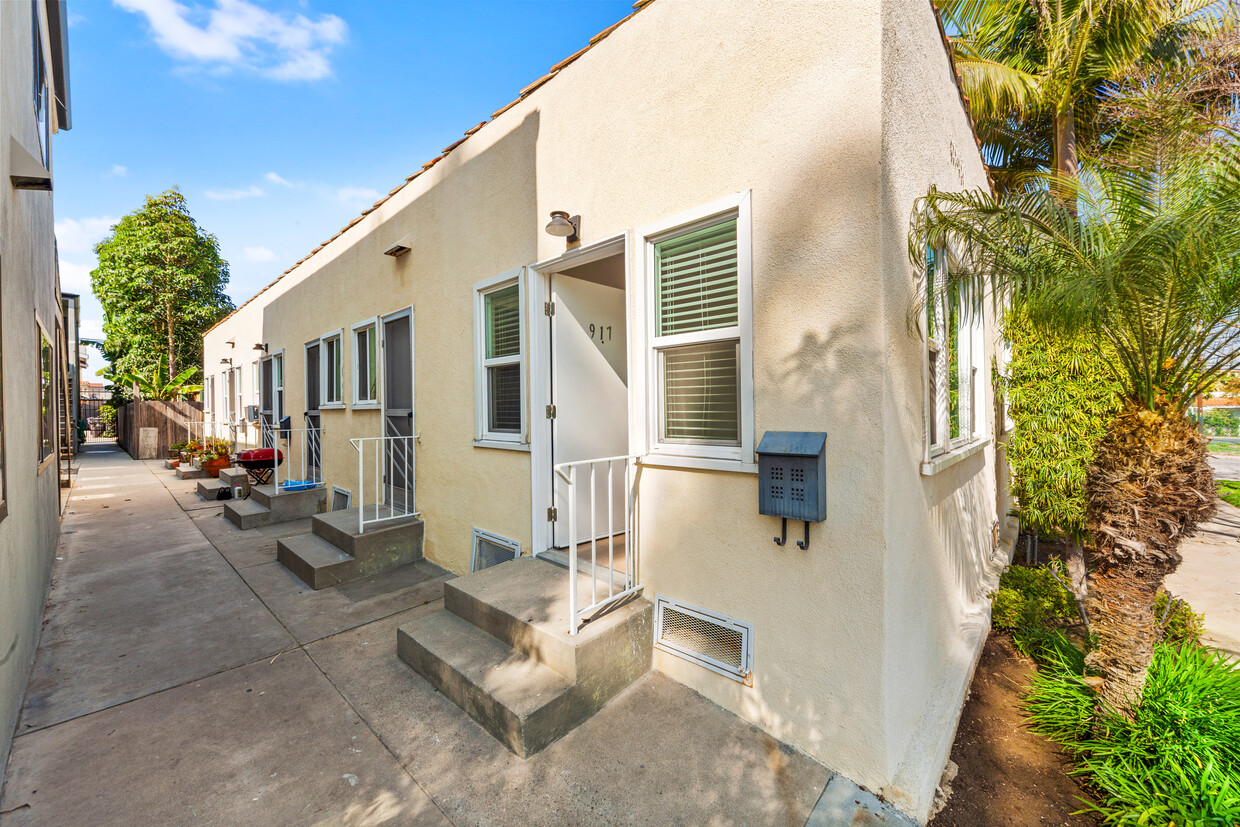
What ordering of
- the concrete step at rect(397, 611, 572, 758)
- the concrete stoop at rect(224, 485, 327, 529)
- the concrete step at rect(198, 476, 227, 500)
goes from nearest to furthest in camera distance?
the concrete step at rect(397, 611, 572, 758)
the concrete stoop at rect(224, 485, 327, 529)
the concrete step at rect(198, 476, 227, 500)

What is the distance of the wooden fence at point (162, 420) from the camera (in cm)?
1470

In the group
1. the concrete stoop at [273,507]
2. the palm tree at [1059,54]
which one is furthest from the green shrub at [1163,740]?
the concrete stoop at [273,507]

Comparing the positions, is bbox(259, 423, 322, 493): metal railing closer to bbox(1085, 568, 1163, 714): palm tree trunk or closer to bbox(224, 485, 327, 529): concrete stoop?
bbox(224, 485, 327, 529): concrete stoop

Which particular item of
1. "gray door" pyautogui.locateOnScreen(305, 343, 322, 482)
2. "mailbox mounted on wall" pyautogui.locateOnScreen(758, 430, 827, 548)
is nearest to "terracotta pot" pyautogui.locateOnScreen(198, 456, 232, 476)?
"gray door" pyautogui.locateOnScreen(305, 343, 322, 482)

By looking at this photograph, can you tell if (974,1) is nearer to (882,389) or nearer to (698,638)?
(882,389)

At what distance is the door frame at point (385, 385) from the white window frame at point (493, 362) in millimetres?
1249

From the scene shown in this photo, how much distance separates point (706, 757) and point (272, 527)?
258 inches

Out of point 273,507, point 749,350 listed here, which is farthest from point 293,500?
point 749,350

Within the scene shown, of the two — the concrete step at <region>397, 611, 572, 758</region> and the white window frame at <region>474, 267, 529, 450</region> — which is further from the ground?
the white window frame at <region>474, 267, 529, 450</region>

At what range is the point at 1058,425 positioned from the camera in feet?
12.2

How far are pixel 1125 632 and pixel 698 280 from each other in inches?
116

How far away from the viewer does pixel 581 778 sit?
2.18 metres

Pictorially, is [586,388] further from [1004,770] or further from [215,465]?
[215,465]

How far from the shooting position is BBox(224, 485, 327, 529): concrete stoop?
6.38m
